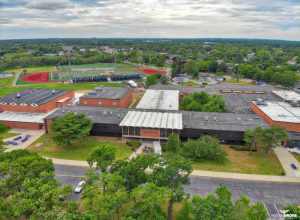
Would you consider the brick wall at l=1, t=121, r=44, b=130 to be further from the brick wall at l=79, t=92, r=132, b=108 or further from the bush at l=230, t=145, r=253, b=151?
the bush at l=230, t=145, r=253, b=151

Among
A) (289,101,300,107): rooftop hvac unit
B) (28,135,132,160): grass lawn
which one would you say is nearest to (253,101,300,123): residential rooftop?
(289,101,300,107): rooftop hvac unit

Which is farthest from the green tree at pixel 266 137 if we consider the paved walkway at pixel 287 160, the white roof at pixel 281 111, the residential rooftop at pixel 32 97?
the residential rooftop at pixel 32 97

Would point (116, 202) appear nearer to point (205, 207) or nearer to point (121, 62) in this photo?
point (205, 207)

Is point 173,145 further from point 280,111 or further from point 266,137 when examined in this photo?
point 280,111

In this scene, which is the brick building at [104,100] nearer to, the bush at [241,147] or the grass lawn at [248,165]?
the grass lawn at [248,165]

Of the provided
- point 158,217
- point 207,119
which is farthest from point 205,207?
point 207,119

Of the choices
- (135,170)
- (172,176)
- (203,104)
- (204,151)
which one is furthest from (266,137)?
(135,170)
